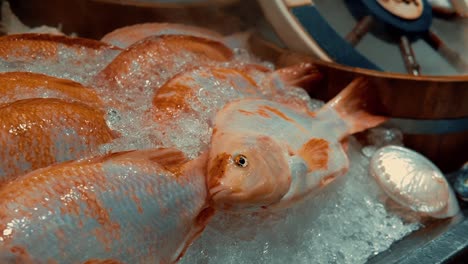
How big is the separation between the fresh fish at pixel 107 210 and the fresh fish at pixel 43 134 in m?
0.14

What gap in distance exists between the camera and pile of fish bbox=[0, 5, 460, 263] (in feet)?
3.02

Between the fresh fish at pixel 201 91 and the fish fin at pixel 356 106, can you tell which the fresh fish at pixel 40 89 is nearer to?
the fresh fish at pixel 201 91

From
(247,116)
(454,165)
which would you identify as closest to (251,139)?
(247,116)

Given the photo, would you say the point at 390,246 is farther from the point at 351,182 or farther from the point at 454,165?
the point at 454,165

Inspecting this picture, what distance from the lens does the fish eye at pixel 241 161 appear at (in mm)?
1084

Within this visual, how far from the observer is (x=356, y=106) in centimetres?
161

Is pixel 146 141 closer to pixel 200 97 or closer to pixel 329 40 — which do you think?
pixel 200 97

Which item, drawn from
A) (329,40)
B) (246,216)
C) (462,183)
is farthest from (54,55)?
(462,183)

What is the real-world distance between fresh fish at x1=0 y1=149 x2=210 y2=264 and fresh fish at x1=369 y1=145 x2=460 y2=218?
0.64 m

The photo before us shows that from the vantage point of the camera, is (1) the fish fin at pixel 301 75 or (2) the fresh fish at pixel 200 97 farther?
(1) the fish fin at pixel 301 75

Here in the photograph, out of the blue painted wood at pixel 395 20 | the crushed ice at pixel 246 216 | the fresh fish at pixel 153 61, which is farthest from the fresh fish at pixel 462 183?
the fresh fish at pixel 153 61

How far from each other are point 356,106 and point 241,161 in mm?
636

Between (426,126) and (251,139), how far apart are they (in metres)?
0.74

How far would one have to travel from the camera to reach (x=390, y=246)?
55.6 inches
